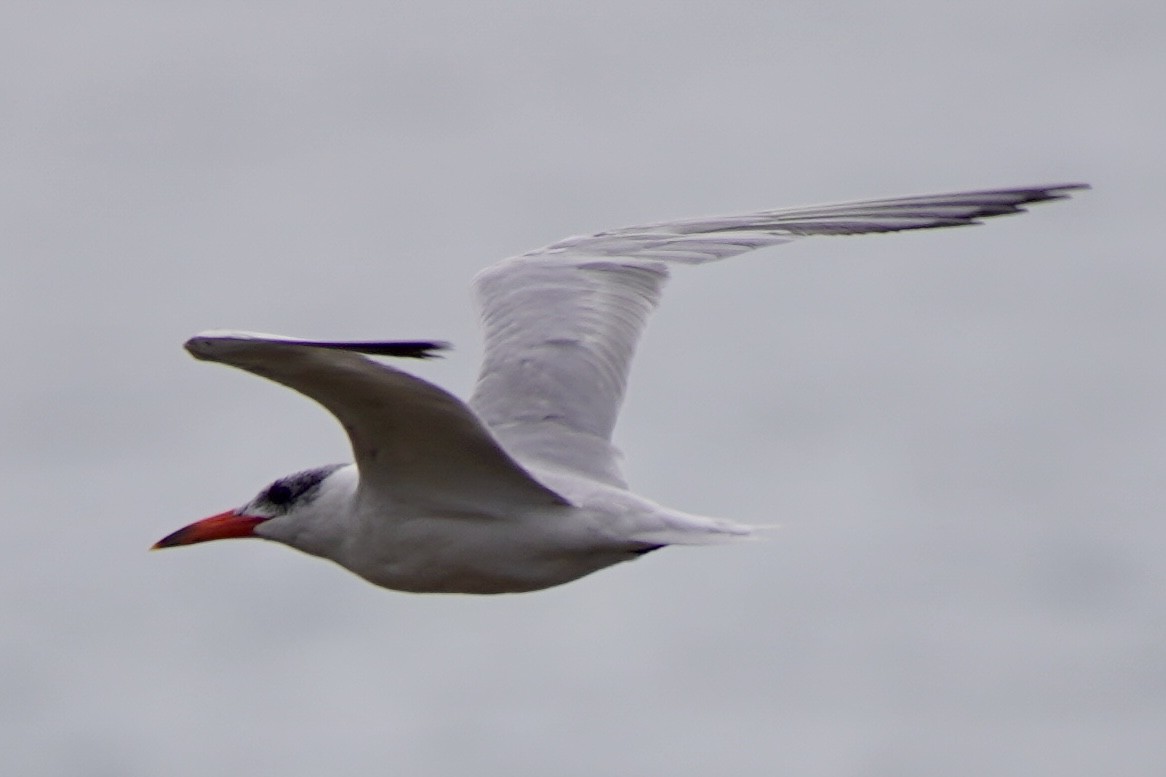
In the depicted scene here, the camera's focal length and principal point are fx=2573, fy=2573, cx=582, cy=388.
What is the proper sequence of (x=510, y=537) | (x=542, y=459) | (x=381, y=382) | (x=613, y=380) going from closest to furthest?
1. (x=381, y=382)
2. (x=510, y=537)
3. (x=542, y=459)
4. (x=613, y=380)

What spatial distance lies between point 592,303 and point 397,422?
7.07ft

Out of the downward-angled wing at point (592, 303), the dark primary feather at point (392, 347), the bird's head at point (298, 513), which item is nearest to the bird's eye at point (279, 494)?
the bird's head at point (298, 513)

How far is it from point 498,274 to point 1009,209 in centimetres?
229

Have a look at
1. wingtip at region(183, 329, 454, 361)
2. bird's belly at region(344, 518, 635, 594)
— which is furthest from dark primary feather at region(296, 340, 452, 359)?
bird's belly at region(344, 518, 635, 594)

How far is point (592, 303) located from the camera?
11.0m

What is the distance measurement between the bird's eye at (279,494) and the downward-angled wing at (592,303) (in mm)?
837

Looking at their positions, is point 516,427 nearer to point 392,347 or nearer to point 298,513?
point 298,513

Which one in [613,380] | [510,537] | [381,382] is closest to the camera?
[381,382]

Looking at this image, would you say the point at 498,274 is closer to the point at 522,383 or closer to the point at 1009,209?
the point at 522,383

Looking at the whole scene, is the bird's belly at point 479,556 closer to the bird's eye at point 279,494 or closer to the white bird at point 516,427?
the white bird at point 516,427

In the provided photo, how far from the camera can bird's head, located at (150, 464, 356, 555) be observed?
32.2 ft

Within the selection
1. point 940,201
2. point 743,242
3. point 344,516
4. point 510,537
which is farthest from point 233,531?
point 940,201

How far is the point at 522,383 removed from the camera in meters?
10.4

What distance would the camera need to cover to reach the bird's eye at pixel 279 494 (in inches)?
396
